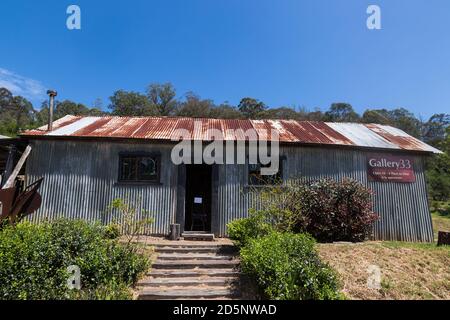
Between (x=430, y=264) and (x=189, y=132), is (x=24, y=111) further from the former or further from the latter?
(x=430, y=264)

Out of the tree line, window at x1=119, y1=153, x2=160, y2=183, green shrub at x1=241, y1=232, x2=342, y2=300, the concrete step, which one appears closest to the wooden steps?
green shrub at x1=241, y1=232, x2=342, y2=300

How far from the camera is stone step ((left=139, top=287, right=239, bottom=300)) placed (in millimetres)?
5602

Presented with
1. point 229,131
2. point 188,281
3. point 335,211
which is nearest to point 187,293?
point 188,281

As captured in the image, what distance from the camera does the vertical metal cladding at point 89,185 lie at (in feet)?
32.4

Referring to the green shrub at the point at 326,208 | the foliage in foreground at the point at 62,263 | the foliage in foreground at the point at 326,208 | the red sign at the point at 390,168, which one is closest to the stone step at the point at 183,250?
the foliage in foreground at the point at 62,263

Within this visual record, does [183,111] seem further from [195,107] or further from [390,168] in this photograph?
[390,168]

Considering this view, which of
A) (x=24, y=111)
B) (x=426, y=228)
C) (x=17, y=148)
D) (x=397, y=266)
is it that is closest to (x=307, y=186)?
(x=397, y=266)

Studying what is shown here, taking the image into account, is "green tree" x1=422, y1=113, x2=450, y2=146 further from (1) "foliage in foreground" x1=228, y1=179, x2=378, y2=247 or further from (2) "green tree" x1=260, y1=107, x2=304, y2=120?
(1) "foliage in foreground" x1=228, y1=179, x2=378, y2=247

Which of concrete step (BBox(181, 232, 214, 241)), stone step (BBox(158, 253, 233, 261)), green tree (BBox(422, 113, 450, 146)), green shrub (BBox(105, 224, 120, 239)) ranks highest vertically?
green tree (BBox(422, 113, 450, 146))

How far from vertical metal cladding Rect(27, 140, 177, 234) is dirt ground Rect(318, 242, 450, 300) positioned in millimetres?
5819

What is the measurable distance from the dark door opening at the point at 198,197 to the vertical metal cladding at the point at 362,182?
193 centimetres

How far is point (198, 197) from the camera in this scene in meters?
12.3

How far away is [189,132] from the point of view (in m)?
11.0
